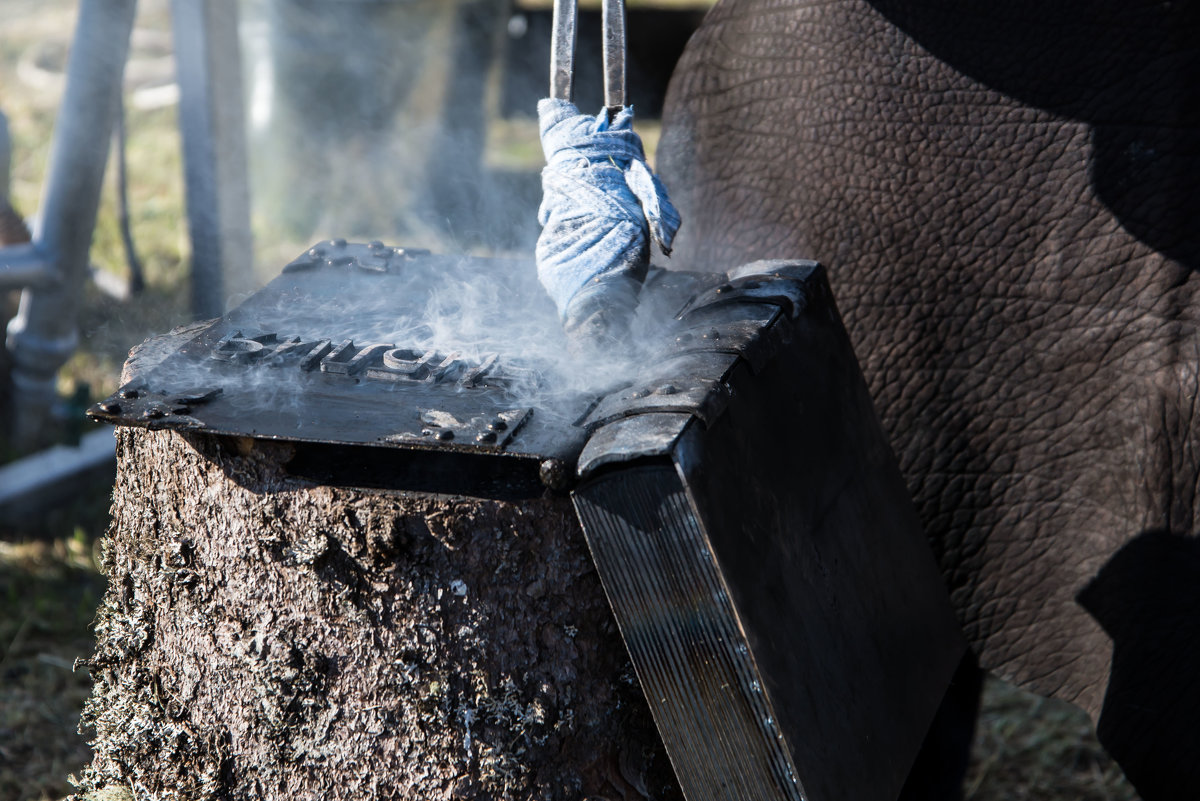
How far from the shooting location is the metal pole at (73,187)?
Result: 3020mm

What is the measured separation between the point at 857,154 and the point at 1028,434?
0.58m

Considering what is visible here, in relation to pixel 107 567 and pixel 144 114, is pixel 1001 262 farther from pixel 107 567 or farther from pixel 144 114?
pixel 144 114

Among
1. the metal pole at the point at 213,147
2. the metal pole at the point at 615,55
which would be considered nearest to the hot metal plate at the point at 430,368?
the metal pole at the point at 615,55

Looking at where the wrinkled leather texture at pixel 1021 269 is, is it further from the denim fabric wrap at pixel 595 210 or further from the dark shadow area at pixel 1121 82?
the denim fabric wrap at pixel 595 210

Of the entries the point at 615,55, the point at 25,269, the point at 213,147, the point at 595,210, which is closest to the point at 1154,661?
the point at 595,210

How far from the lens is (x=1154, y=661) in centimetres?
181

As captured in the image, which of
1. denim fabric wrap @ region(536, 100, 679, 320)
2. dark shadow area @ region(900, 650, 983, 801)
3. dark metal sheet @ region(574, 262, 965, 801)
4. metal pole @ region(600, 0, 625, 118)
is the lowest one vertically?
dark shadow area @ region(900, 650, 983, 801)

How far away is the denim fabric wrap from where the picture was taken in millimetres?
1575

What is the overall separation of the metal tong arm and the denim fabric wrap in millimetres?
27

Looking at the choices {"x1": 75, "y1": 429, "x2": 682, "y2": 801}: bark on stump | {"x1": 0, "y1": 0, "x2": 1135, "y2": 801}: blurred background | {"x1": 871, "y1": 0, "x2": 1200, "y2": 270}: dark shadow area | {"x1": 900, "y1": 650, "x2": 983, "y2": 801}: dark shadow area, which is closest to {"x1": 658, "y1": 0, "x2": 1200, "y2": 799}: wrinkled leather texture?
{"x1": 871, "y1": 0, "x2": 1200, "y2": 270}: dark shadow area

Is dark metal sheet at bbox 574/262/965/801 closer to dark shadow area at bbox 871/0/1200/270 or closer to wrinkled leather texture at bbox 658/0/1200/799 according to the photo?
wrinkled leather texture at bbox 658/0/1200/799

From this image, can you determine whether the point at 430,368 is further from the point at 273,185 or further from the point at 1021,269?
the point at 273,185

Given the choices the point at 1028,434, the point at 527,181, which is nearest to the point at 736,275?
the point at 1028,434

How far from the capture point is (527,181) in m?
5.27
